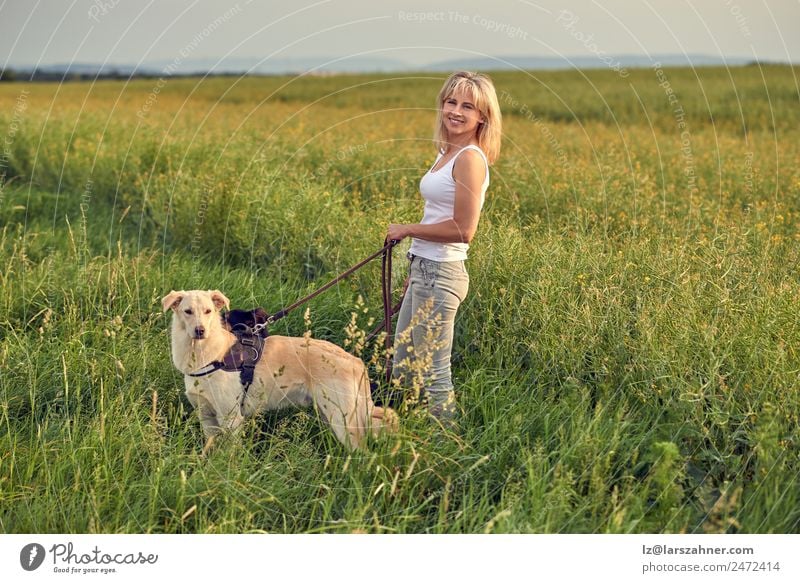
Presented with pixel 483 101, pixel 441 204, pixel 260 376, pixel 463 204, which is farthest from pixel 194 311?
pixel 483 101

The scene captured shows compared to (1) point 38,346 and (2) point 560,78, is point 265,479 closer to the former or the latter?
(1) point 38,346

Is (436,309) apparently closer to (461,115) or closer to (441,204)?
(441,204)

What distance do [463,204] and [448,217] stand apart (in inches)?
7.0

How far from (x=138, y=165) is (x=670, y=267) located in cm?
893

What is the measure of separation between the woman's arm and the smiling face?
0.27m

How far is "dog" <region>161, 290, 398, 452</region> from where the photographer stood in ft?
13.2

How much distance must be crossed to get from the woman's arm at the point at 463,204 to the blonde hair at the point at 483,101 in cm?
26

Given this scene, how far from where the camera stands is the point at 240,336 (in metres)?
4.37

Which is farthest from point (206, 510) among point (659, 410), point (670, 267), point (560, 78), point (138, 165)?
point (560, 78)

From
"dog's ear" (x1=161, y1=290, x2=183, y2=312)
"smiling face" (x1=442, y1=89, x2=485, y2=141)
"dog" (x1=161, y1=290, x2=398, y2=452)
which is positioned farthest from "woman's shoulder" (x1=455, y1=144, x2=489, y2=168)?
"dog's ear" (x1=161, y1=290, x2=183, y2=312)

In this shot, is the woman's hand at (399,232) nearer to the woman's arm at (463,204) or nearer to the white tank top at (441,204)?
the woman's arm at (463,204)

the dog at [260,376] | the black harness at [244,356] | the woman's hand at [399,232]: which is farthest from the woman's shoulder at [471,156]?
the black harness at [244,356]

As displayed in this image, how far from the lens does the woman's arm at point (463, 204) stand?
392 cm

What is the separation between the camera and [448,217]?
408 cm
